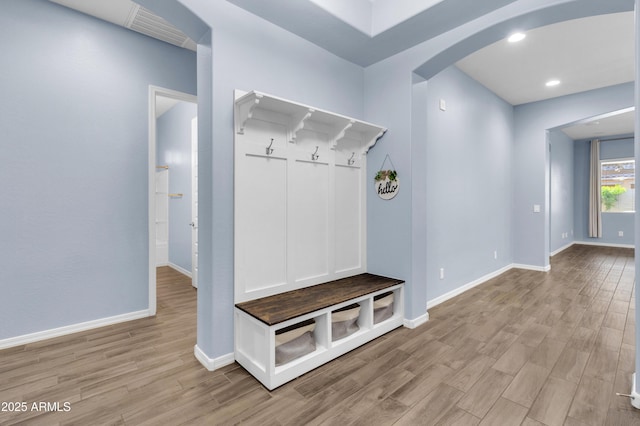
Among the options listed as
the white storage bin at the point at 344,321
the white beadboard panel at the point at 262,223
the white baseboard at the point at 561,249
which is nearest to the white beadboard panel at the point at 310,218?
the white beadboard panel at the point at 262,223

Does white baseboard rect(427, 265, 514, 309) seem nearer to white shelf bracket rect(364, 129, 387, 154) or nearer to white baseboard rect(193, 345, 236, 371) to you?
white shelf bracket rect(364, 129, 387, 154)

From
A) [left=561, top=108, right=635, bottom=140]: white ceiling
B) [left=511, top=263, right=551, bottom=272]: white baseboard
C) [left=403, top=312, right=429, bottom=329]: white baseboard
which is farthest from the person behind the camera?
[left=561, top=108, right=635, bottom=140]: white ceiling

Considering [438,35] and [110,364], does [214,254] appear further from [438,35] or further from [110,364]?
[438,35]

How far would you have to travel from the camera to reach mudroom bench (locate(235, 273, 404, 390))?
197 centimetres

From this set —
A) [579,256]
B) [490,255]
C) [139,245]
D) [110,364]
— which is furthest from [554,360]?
[579,256]

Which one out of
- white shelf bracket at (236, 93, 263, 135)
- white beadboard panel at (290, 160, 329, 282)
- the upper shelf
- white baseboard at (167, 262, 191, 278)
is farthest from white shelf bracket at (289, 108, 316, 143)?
white baseboard at (167, 262, 191, 278)

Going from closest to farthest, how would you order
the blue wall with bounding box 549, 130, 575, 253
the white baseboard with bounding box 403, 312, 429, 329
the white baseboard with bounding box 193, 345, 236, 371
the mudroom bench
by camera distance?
1. the mudroom bench
2. the white baseboard with bounding box 193, 345, 236, 371
3. the white baseboard with bounding box 403, 312, 429, 329
4. the blue wall with bounding box 549, 130, 575, 253

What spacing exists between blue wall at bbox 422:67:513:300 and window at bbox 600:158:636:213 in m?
5.06

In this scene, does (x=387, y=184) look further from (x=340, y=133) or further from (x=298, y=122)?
(x=298, y=122)

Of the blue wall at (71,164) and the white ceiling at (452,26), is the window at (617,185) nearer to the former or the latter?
the white ceiling at (452,26)

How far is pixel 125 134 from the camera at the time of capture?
2982mm

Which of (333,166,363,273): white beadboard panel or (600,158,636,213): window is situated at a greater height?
(600,158,636,213): window

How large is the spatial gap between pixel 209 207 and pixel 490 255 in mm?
4396

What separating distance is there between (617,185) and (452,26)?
28.6ft
